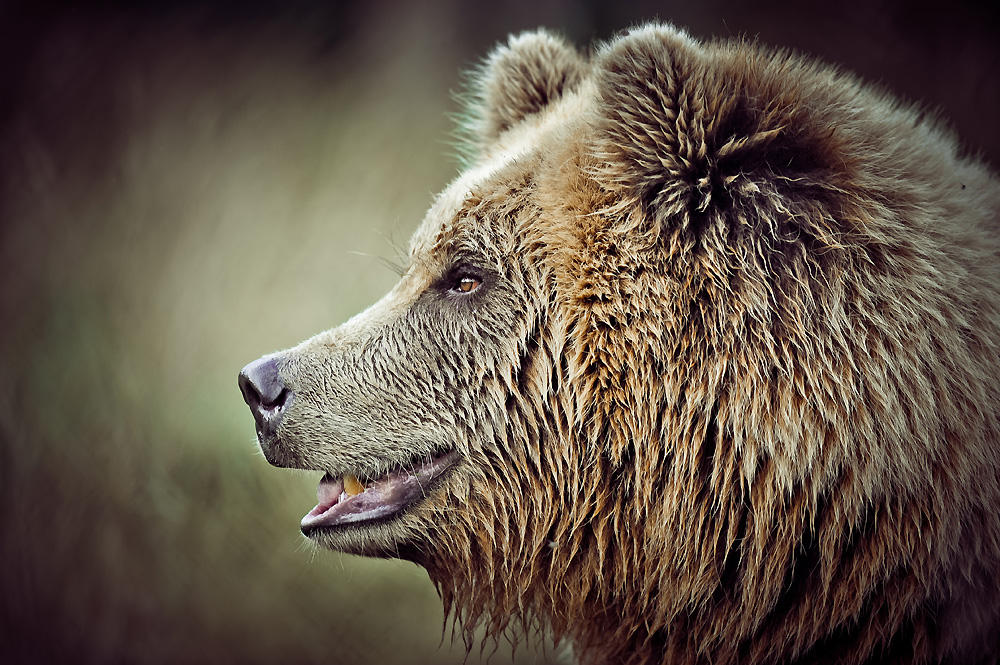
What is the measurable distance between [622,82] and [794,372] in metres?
0.76

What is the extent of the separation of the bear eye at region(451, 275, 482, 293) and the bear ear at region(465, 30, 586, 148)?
0.89 metres

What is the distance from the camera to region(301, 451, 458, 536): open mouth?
1.95m

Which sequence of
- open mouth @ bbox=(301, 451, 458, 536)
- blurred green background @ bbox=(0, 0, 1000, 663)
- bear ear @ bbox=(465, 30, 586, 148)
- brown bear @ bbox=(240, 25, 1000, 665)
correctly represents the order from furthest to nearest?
blurred green background @ bbox=(0, 0, 1000, 663) → bear ear @ bbox=(465, 30, 586, 148) → open mouth @ bbox=(301, 451, 458, 536) → brown bear @ bbox=(240, 25, 1000, 665)

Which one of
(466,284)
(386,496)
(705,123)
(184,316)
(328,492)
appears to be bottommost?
A: (184,316)

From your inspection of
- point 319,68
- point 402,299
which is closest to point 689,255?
point 402,299

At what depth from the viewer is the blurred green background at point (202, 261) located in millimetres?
3527

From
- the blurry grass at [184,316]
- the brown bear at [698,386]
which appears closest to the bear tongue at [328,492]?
the brown bear at [698,386]

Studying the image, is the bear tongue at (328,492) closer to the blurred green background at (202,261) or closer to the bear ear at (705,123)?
the bear ear at (705,123)

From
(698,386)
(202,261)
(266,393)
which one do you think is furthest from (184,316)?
(698,386)

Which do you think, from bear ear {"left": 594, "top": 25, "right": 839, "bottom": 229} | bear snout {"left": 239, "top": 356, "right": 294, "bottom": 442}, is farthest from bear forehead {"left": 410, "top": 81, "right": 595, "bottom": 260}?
bear snout {"left": 239, "top": 356, "right": 294, "bottom": 442}

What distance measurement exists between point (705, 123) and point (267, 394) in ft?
4.14

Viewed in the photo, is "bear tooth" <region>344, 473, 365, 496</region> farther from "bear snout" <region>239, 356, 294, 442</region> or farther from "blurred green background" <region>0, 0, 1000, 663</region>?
"blurred green background" <region>0, 0, 1000, 663</region>

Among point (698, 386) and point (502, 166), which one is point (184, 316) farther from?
point (698, 386)

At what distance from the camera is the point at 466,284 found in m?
2.00
